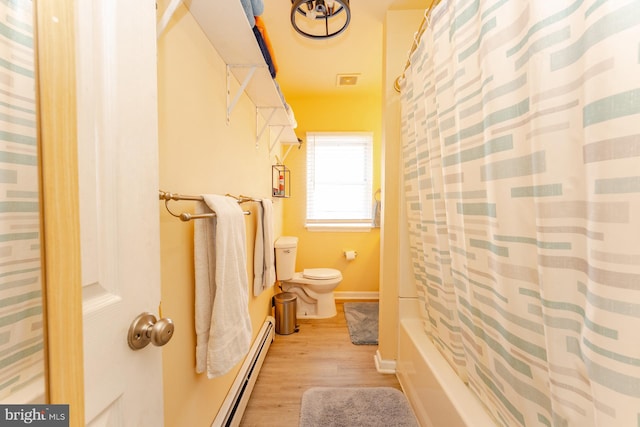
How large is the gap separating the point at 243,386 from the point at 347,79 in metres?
2.77

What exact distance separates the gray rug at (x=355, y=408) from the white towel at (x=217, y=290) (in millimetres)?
645

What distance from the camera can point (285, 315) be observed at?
234cm

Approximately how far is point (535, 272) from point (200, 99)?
1.27 metres

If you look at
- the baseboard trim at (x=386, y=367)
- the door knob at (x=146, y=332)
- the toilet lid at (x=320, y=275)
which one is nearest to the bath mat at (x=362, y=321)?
the baseboard trim at (x=386, y=367)

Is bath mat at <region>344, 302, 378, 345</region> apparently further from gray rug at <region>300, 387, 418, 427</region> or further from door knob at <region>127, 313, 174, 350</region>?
door knob at <region>127, 313, 174, 350</region>

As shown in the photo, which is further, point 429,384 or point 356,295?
point 356,295

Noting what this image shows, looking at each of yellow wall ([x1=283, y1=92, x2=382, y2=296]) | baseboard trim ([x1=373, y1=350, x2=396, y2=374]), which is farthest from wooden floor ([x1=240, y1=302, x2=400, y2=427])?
yellow wall ([x1=283, y1=92, x2=382, y2=296])

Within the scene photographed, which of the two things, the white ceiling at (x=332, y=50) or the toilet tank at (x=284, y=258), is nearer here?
the white ceiling at (x=332, y=50)

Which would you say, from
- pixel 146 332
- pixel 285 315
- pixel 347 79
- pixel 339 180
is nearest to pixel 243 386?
pixel 285 315

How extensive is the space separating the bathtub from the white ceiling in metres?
1.81

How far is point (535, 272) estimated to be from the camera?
24.8 inches

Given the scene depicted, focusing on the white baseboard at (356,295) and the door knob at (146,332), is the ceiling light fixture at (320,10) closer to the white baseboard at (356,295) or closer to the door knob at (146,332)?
the door knob at (146,332)

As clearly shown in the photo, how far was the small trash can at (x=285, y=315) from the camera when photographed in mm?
2334

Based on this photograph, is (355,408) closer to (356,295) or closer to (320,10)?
(356,295)
